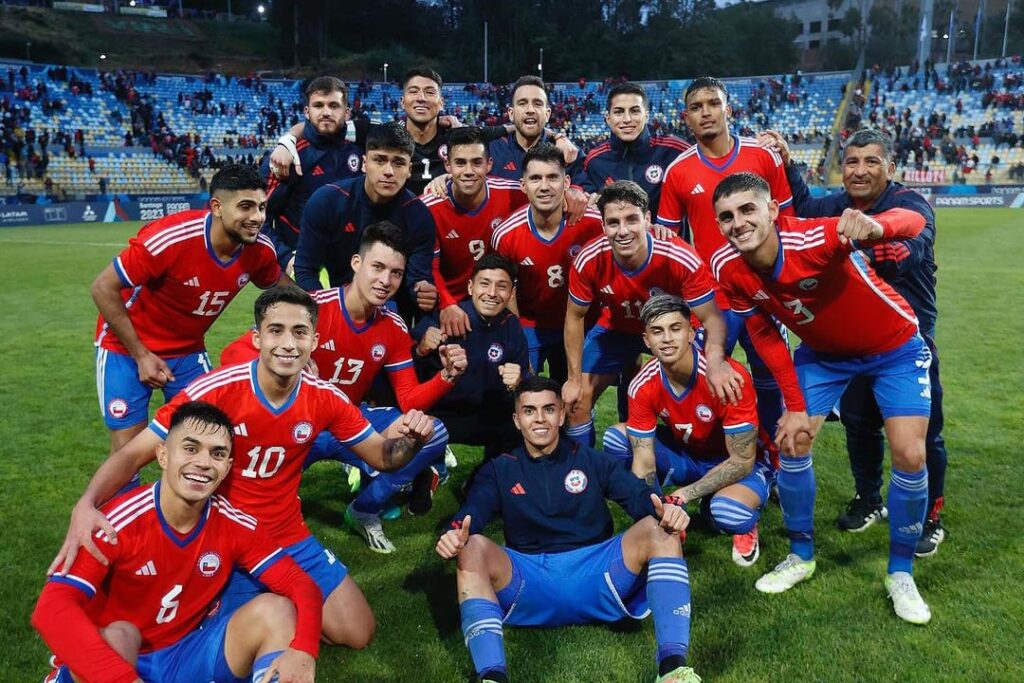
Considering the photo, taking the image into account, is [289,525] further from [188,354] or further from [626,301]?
[626,301]

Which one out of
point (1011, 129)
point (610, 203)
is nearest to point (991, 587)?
point (610, 203)

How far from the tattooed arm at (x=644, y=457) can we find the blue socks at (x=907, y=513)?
1.23 metres

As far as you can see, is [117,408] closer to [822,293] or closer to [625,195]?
[625,195]

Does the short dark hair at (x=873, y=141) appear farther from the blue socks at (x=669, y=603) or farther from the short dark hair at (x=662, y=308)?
the blue socks at (x=669, y=603)

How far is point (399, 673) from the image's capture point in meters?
3.56

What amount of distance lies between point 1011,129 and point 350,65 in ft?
160

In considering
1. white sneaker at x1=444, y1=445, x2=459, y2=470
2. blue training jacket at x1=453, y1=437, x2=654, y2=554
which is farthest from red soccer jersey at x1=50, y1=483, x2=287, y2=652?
white sneaker at x1=444, y1=445, x2=459, y2=470

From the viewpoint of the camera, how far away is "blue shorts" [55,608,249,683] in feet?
10.3

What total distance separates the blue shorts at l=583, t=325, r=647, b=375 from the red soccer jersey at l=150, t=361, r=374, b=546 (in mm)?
2135

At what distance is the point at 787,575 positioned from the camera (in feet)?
14.1

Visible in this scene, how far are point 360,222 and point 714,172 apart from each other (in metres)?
2.40

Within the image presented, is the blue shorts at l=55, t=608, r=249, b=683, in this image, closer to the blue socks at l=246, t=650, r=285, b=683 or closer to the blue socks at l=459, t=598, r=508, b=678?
the blue socks at l=246, t=650, r=285, b=683

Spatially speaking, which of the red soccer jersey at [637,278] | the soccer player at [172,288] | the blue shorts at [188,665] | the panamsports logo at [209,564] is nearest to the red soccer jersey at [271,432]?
the panamsports logo at [209,564]

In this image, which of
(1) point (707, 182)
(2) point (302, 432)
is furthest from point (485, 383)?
(1) point (707, 182)
